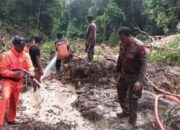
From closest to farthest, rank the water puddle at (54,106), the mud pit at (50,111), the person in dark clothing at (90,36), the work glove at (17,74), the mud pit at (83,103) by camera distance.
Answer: the work glove at (17,74) < the mud pit at (50,111) < the mud pit at (83,103) < the water puddle at (54,106) < the person in dark clothing at (90,36)

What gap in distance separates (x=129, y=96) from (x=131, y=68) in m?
0.55

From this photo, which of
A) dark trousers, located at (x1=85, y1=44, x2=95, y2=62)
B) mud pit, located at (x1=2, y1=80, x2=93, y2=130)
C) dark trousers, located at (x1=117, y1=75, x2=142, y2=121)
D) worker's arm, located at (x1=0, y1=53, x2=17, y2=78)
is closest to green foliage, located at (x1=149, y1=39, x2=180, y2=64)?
dark trousers, located at (x1=85, y1=44, x2=95, y2=62)

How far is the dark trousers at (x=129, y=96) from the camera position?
26.1 ft

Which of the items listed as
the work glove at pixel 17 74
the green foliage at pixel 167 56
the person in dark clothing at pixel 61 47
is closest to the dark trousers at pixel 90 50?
the person in dark clothing at pixel 61 47

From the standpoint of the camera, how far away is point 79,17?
69625 millimetres

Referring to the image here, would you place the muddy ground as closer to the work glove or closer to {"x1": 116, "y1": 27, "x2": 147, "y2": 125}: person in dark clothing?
{"x1": 116, "y1": 27, "x2": 147, "y2": 125}: person in dark clothing

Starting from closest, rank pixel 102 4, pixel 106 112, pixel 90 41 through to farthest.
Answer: pixel 106 112
pixel 90 41
pixel 102 4

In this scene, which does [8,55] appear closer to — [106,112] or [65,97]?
[106,112]

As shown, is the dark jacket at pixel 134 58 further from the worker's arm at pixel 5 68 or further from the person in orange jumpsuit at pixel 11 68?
the worker's arm at pixel 5 68

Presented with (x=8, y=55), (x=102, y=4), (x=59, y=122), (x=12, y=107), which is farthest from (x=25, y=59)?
(x=102, y=4)

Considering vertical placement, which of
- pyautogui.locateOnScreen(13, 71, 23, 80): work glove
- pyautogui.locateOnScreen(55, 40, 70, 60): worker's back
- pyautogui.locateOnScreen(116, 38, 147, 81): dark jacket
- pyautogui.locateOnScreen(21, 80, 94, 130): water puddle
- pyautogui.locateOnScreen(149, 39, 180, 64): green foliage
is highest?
pyautogui.locateOnScreen(116, 38, 147, 81): dark jacket

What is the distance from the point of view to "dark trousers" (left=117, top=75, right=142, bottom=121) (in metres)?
7.96

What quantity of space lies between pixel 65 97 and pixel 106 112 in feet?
9.21

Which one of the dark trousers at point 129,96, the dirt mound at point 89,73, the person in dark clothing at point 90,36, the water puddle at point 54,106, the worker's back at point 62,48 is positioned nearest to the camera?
→ the dark trousers at point 129,96
